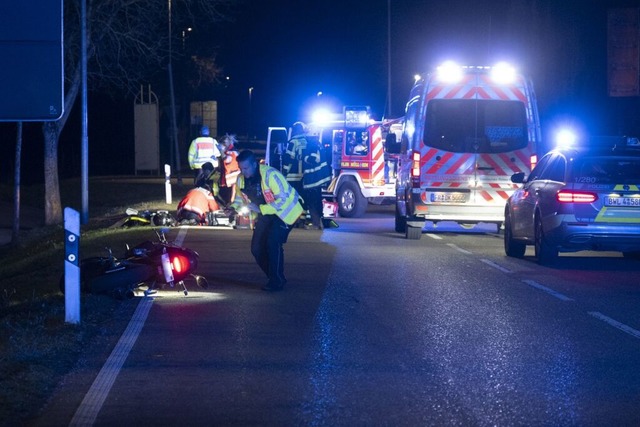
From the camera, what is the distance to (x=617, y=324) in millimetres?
10391

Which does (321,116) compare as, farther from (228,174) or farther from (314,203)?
(314,203)

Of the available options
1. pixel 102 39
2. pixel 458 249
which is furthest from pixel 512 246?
pixel 102 39

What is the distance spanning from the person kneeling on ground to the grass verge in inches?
40.8

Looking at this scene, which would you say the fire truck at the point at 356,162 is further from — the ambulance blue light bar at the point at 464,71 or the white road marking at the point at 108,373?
the white road marking at the point at 108,373

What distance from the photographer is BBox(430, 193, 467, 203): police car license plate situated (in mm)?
18406

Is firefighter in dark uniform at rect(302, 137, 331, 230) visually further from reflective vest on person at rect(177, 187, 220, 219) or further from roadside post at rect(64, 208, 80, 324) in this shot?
roadside post at rect(64, 208, 80, 324)

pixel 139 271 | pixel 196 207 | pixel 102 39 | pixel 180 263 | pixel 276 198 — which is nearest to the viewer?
pixel 139 271

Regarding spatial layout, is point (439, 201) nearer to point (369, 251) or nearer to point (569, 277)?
point (369, 251)

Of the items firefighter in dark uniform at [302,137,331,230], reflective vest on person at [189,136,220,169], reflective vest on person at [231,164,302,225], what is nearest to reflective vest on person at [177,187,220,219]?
firefighter in dark uniform at [302,137,331,230]

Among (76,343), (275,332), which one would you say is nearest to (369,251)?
(275,332)

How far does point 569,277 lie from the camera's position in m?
14.1

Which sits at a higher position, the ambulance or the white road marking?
the ambulance

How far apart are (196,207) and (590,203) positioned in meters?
8.59

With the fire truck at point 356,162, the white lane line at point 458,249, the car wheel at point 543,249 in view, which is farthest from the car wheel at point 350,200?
the car wheel at point 543,249
